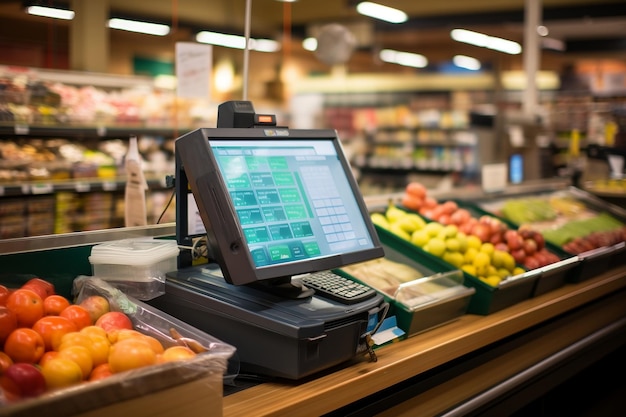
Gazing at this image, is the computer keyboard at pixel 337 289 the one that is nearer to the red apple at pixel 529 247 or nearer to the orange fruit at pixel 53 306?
the orange fruit at pixel 53 306

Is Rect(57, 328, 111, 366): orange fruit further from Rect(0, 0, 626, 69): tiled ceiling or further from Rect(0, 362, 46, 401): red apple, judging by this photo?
Rect(0, 0, 626, 69): tiled ceiling

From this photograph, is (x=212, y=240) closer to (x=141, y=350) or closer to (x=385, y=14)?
(x=141, y=350)

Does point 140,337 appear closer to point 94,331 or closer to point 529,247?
point 94,331

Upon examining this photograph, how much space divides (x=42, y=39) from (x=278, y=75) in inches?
304

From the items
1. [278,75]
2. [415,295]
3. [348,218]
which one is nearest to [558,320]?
[415,295]

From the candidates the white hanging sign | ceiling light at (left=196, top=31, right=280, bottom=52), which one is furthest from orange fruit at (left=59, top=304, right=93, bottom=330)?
ceiling light at (left=196, top=31, right=280, bottom=52)

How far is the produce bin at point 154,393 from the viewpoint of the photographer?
4.00 ft

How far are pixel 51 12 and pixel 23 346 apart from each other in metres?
6.11

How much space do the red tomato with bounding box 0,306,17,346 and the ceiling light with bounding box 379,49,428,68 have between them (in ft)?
47.5

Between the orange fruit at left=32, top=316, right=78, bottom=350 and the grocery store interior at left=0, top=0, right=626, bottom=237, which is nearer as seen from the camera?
the orange fruit at left=32, top=316, right=78, bottom=350

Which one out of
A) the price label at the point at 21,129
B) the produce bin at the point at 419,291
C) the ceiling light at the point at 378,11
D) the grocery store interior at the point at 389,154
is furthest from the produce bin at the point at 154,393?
the ceiling light at the point at 378,11

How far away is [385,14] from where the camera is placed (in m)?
9.74

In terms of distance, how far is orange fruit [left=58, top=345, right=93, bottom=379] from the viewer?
145 cm

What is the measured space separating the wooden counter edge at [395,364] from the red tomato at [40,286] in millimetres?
565
